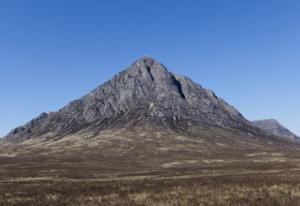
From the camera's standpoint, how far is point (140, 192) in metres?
38.3

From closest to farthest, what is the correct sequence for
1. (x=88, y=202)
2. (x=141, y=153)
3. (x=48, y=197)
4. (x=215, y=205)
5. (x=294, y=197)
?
(x=215, y=205)
(x=294, y=197)
(x=88, y=202)
(x=48, y=197)
(x=141, y=153)

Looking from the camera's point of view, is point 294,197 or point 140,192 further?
point 140,192

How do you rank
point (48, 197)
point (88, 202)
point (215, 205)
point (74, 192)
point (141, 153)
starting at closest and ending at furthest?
point (215, 205)
point (88, 202)
point (48, 197)
point (74, 192)
point (141, 153)

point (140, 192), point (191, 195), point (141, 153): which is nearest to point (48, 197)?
point (140, 192)

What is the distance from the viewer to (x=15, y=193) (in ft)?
135

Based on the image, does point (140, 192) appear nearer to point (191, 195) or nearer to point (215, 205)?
point (191, 195)

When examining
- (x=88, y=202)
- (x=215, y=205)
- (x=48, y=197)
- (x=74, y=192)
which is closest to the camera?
(x=215, y=205)

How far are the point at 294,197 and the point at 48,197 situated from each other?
69.8 ft

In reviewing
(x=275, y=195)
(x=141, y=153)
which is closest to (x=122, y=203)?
(x=275, y=195)

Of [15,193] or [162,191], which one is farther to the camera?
[15,193]

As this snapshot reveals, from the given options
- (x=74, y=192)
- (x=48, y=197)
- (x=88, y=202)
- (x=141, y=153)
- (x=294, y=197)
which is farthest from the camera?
Answer: (x=141, y=153)

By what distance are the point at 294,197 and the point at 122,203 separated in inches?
530

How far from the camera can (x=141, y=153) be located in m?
195

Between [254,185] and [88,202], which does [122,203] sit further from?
[254,185]
